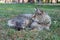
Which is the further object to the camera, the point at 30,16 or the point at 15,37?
A: the point at 30,16

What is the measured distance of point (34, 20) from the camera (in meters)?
7.02

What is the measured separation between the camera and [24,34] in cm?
645

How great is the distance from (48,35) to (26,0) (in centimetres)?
2081

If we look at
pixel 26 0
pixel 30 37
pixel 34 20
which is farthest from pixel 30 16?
pixel 26 0

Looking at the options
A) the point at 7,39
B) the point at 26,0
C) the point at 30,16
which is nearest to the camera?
the point at 7,39

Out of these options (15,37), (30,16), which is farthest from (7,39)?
(30,16)

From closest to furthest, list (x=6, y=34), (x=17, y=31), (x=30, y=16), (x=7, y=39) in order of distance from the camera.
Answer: (x=7, y=39) < (x=6, y=34) < (x=17, y=31) < (x=30, y=16)

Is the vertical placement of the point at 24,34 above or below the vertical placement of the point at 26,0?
above

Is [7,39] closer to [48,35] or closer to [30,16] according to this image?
[48,35]

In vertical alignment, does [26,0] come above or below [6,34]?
below

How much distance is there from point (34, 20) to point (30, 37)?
93cm

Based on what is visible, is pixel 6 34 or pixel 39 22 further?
pixel 39 22

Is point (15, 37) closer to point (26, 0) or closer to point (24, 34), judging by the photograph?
point (24, 34)

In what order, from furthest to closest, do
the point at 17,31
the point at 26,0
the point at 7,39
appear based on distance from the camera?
the point at 26,0 < the point at 17,31 < the point at 7,39
